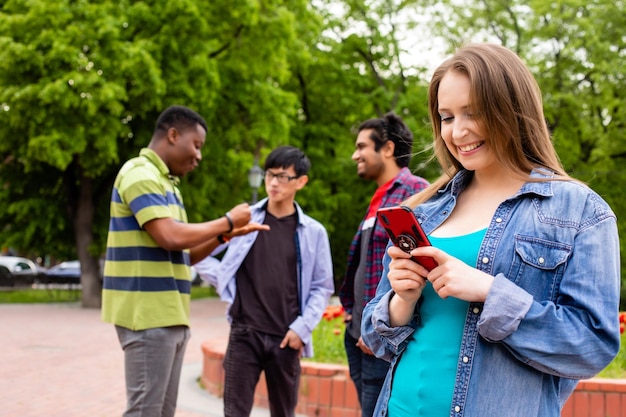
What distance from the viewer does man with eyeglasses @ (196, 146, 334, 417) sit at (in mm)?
4215

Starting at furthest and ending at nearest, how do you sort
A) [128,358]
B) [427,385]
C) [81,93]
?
[81,93]
[128,358]
[427,385]

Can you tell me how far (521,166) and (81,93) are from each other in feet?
50.8

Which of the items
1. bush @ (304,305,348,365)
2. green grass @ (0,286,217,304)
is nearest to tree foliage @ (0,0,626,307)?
green grass @ (0,286,217,304)

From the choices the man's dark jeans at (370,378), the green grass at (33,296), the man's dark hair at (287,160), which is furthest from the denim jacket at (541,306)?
the green grass at (33,296)

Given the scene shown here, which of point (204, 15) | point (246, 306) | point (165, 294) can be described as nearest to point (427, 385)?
point (165, 294)

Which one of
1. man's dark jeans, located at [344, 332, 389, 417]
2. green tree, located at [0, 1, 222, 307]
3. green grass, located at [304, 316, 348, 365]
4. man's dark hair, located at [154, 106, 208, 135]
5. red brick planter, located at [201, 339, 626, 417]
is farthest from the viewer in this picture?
green tree, located at [0, 1, 222, 307]

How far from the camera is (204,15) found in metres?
18.1

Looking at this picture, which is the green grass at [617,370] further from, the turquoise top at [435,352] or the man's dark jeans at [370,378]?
the turquoise top at [435,352]

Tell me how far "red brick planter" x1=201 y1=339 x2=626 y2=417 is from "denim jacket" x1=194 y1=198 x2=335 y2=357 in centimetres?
147

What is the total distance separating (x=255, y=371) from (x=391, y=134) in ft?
5.52

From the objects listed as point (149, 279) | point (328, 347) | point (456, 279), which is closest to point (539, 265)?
point (456, 279)

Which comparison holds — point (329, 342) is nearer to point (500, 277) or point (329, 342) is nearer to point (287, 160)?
point (287, 160)

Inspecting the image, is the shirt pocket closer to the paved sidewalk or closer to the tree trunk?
the paved sidewalk

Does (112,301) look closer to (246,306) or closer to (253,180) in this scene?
(246,306)
